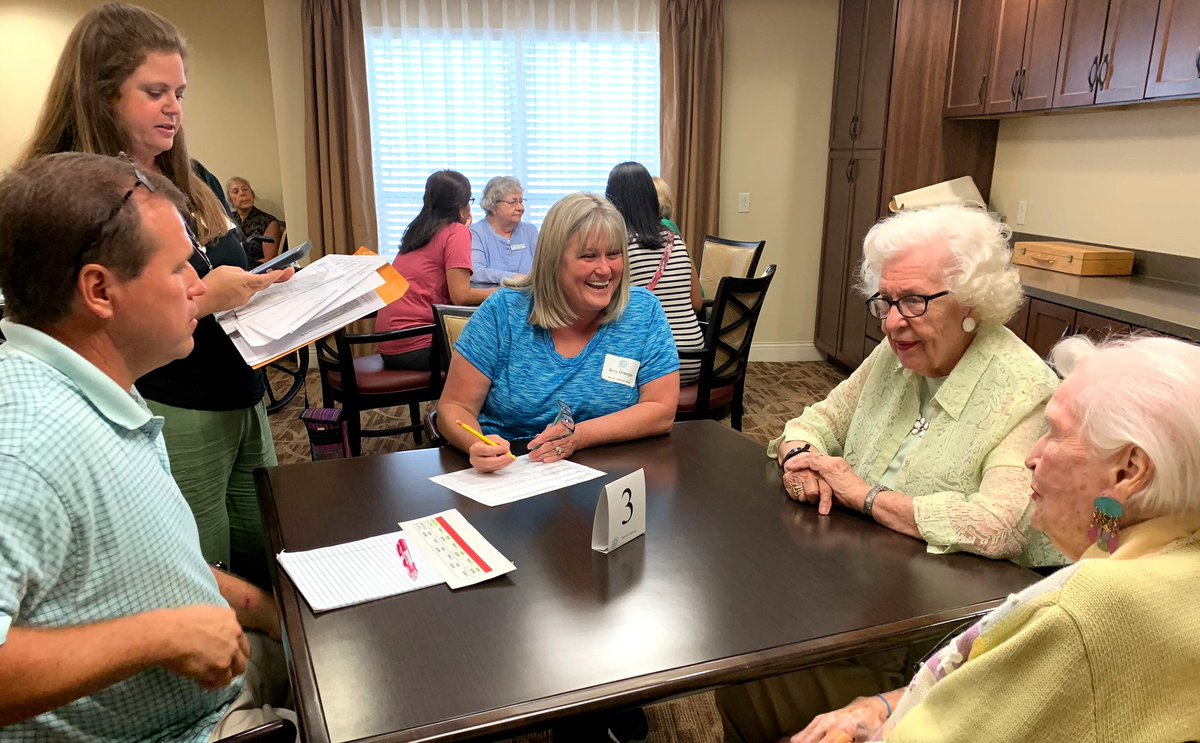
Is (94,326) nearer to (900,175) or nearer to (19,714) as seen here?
(19,714)

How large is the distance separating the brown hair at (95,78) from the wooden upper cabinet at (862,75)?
13.7ft

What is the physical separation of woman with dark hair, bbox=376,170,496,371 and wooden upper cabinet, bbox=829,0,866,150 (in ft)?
9.32

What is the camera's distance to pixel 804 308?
5.97m

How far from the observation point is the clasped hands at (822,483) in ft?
5.01

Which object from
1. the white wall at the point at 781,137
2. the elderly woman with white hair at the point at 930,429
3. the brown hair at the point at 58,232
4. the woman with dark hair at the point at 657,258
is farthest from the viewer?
the white wall at the point at 781,137

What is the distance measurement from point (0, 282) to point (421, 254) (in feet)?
9.18

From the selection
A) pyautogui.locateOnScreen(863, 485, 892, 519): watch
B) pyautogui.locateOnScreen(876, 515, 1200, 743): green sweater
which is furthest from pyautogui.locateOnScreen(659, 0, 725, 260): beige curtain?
pyautogui.locateOnScreen(876, 515, 1200, 743): green sweater

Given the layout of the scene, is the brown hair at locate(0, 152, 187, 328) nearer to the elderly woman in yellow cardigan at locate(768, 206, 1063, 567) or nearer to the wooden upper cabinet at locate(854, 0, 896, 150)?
the elderly woman in yellow cardigan at locate(768, 206, 1063, 567)

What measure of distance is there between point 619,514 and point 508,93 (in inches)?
182

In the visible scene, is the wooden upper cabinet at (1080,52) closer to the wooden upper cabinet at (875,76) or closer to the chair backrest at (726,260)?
the wooden upper cabinet at (875,76)

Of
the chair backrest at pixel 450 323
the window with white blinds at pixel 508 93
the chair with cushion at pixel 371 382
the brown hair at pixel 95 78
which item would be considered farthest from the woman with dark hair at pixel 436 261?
the brown hair at pixel 95 78

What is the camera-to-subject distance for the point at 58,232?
3.21 ft

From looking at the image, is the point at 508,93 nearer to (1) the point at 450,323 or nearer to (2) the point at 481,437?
(1) the point at 450,323

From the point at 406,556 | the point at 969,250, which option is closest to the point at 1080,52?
the point at 969,250
